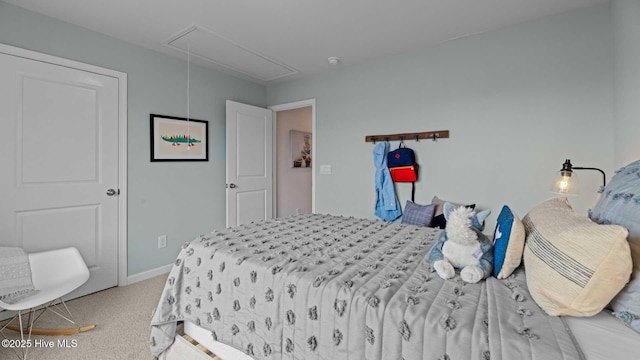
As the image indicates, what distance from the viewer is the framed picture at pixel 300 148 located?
4930mm

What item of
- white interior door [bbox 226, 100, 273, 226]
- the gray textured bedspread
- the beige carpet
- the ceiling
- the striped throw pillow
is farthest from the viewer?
white interior door [bbox 226, 100, 273, 226]

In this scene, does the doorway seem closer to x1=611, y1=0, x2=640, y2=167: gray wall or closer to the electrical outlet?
the electrical outlet

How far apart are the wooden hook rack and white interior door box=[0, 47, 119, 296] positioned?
271cm

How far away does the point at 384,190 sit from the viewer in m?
3.25

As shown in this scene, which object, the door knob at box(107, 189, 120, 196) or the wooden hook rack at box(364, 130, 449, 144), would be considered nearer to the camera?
the door knob at box(107, 189, 120, 196)

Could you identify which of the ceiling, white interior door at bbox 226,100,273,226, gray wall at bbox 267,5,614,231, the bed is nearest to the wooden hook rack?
gray wall at bbox 267,5,614,231

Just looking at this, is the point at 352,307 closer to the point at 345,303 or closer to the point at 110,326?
the point at 345,303

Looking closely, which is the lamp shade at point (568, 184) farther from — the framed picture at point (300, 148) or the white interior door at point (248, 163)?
the framed picture at point (300, 148)

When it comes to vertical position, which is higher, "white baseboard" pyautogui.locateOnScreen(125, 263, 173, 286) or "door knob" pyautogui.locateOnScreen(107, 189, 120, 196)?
"door knob" pyautogui.locateOnScreen(107, 189, 120, 196)

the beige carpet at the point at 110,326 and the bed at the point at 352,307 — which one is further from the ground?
the bed at the point at 352,307

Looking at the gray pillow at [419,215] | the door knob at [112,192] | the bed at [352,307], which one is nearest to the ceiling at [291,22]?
the door knob at [112,192]

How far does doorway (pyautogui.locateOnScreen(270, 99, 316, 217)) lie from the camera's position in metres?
4.62

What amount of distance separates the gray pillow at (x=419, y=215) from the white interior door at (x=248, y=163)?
7.14 feet

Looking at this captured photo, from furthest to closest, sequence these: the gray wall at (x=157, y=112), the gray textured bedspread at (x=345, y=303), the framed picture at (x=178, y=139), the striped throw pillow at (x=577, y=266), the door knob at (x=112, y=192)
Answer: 1. the framed picture at (x=178, y=139)
2. the door knob at (x=112, y=192)
3. the gray wall at (x=157, y=112)
4. the gray textured bedspread at (x=345, y=303)
5. the striped throw pillow at (x=577, y=266)
